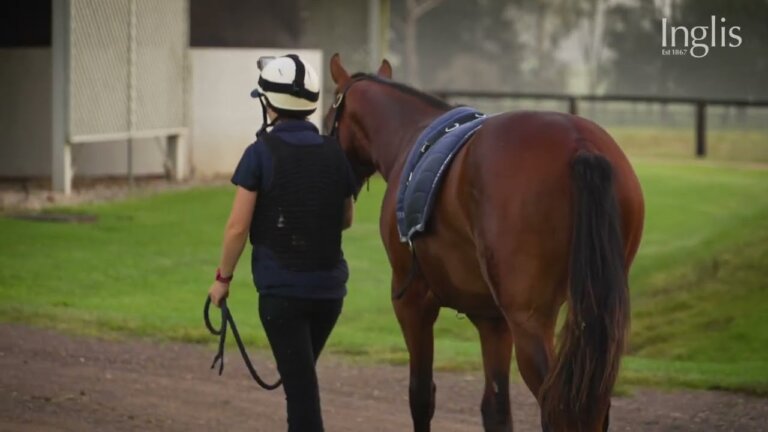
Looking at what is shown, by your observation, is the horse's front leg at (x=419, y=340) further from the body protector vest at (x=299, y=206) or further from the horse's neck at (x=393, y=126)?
the body protector vest at (x=299, y=206)

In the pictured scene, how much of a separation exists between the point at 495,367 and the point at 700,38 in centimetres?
2378

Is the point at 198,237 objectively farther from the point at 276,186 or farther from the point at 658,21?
the point at 658,21

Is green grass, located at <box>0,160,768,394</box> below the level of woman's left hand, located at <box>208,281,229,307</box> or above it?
below

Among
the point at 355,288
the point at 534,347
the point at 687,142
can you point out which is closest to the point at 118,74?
the point at 355,288

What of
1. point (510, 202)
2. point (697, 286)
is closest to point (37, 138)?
point (697, 286)

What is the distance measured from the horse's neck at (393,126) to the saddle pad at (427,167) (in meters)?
0.49

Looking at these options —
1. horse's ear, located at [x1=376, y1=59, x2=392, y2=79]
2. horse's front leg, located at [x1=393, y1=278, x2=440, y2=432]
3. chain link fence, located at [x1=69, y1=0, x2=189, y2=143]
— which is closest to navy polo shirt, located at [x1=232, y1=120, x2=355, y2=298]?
horse's front leg, located at [x1=393, y1=278, x2=440, y2=432]

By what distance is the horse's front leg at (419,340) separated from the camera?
6.90 meters

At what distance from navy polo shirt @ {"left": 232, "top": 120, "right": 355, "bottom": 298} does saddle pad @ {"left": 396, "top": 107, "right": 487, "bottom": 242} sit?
849 millimetres

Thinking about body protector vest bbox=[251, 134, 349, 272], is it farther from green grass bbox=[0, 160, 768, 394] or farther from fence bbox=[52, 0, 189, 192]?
fence bbox=[52, 0, 189, 192]

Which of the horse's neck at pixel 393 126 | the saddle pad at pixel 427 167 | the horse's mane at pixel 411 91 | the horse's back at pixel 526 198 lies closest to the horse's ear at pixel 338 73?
the horse's mane at pixel 411 91

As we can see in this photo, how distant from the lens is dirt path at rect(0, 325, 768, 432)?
7.88 metres

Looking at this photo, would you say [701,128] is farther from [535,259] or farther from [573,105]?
[535,259]

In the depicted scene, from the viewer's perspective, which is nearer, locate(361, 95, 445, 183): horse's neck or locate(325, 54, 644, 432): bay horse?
locate(325, 54, 644, 432): bay horse
